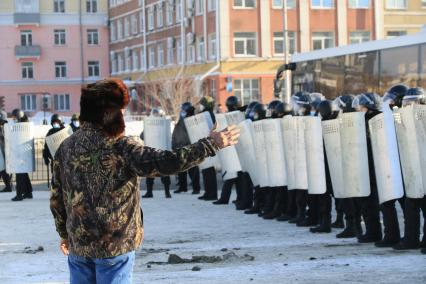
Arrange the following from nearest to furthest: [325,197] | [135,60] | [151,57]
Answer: [325,197] → [151,57] → [135,60]

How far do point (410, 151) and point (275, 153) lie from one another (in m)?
4.04

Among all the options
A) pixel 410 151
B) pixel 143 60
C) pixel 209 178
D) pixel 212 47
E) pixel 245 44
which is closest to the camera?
pixel 410 151

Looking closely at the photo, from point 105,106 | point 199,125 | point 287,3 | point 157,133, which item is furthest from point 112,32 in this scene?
point 105,106

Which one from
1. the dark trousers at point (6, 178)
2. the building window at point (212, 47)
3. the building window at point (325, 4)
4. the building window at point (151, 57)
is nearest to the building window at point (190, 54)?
the building window at point (212, 47)

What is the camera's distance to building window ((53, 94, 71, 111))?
79000mm

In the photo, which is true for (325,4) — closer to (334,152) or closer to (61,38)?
(61,38)

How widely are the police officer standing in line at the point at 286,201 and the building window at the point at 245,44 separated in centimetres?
4188

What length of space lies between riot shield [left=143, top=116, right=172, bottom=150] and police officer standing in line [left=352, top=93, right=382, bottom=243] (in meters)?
8.47

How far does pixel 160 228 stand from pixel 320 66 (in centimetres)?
1671

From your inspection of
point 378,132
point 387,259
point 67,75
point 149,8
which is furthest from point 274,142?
point 67,75

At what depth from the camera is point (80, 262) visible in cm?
589

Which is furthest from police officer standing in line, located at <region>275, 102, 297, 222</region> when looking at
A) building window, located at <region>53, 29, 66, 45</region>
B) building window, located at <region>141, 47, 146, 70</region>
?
building window, located at <region>53, 29, 66, 45</region>

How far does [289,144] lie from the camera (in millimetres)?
14492

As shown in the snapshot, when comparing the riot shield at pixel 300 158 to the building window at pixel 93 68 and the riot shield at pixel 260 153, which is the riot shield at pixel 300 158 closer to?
the riot shield at pixel 260 153
